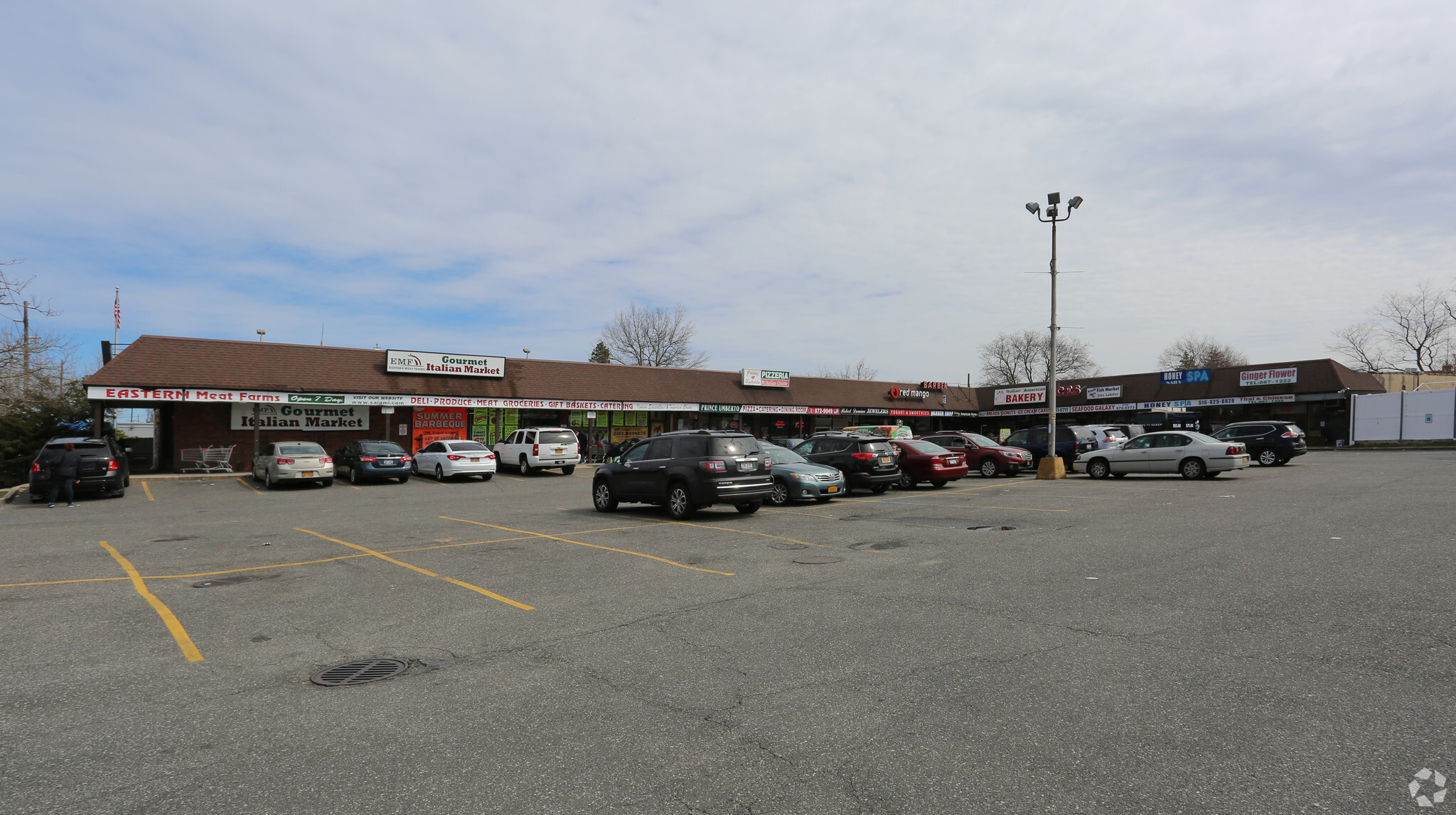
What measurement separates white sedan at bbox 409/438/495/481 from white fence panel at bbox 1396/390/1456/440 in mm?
42567

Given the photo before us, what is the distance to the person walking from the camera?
1780 cm

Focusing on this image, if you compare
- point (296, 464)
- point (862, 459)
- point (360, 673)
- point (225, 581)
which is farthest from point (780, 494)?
point (296, 464)

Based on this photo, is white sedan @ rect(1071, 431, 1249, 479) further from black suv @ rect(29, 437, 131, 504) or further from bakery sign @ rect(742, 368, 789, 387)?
black suv @ rect(29, 437, 131, 504)

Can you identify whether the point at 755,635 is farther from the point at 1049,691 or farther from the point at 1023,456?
the point at 1023,456

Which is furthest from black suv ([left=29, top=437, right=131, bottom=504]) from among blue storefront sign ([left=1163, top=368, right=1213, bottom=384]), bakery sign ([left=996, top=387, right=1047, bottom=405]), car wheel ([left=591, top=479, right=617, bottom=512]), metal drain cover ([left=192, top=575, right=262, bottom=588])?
blue storefront sign ([left=1163, top=368, right=1213, bottom=384])

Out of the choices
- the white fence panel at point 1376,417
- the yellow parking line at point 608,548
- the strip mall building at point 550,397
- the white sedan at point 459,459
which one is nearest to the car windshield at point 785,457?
the yellow parking line at point 608,548

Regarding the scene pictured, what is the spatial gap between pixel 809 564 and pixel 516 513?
8.69 meters

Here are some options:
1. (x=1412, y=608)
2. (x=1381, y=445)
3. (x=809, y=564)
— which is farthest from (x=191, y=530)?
(x=1381, y=445)

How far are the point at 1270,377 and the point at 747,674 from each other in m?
45.4

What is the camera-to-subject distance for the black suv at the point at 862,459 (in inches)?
737

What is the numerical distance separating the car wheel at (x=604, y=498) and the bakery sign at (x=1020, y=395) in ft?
128

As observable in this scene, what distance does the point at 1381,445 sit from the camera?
3709cm

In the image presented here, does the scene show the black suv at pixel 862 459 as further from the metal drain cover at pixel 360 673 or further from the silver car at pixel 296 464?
the silver car at pixel 296 464

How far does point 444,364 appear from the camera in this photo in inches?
1289
